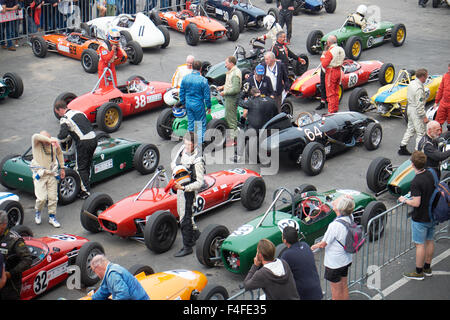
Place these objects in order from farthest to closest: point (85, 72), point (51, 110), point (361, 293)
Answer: point (85, 72), point (51, 110), point (361, 293)

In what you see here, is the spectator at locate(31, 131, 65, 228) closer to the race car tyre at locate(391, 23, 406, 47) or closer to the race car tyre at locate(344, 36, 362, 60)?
the race car tyre at locate(344, 36, 362, 60)

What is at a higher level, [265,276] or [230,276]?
[265,276]

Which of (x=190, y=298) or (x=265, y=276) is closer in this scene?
(x=265, y=276)

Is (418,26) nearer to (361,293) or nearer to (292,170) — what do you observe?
(292,170)

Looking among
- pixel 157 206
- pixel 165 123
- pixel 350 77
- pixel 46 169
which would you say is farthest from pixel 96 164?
pixel 350 77

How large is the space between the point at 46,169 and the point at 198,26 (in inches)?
441

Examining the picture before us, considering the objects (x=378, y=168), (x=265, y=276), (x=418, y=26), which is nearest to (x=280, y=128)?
(x=378, y=168)

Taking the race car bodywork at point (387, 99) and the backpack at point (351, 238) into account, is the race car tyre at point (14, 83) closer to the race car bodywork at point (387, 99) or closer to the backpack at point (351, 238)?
the race car bodywork at point (387, 99)

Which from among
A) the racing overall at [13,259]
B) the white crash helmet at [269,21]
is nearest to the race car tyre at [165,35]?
the white crash helmet at [269,21]

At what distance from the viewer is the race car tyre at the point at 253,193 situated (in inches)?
440

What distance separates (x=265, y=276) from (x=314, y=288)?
744 mm

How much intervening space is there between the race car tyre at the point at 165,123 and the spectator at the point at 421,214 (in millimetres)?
6759

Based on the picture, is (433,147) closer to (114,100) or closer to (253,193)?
(253,193)
